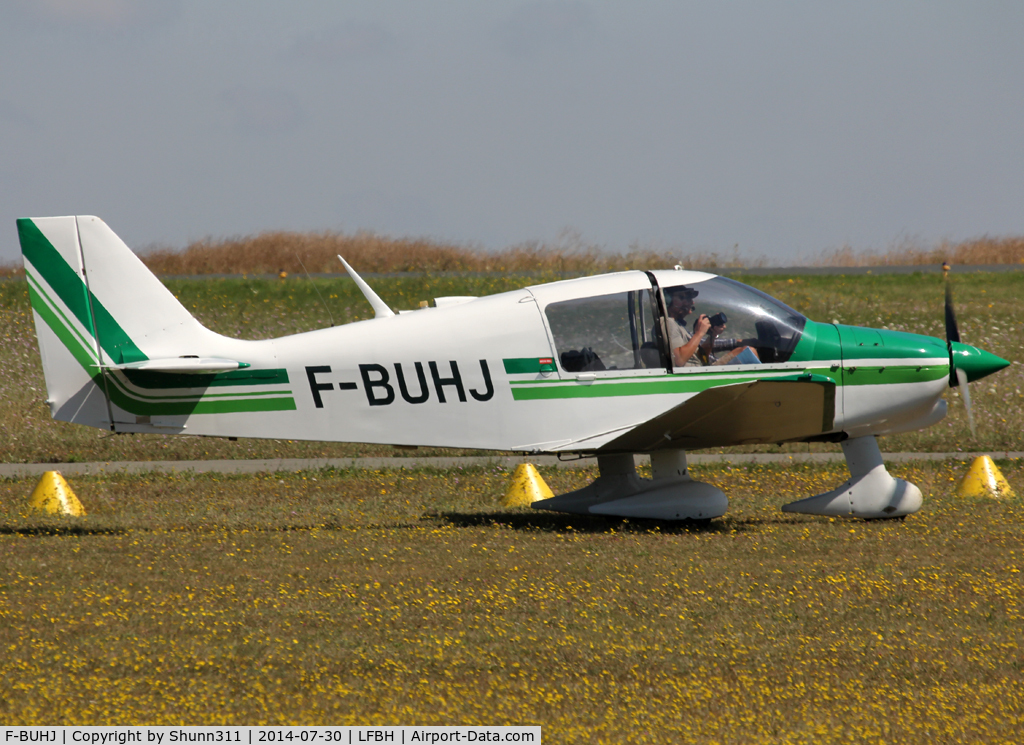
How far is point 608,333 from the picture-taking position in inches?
336

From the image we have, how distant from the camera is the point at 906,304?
21.7 meters

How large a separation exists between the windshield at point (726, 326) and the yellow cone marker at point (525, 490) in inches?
102

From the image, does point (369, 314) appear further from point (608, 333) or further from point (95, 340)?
point (608, 333)

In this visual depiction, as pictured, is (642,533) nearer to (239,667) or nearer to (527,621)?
(527,621)

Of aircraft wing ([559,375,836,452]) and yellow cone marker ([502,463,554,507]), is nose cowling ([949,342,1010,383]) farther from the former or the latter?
yellow cone marker ([502,463,554,507])

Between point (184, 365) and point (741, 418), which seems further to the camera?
point (741, 418)

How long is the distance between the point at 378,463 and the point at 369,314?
851 cm

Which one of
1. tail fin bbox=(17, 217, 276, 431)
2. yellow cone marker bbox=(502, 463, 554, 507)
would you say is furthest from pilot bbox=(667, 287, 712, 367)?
tail fin bbox=(17, 217, 276, 431)

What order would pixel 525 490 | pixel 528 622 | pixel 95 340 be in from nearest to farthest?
pixel 528 622
pixel 95 340
pixel 525 490

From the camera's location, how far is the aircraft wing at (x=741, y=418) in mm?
8023

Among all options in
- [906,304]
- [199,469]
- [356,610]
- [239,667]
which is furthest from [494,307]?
[906,304]

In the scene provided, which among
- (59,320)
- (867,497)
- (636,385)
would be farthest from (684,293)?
(59,320)

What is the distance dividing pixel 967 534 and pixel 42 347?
7865 mm

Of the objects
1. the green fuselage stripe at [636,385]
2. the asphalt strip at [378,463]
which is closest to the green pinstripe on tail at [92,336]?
the green fuselage stripe at [636,385]
